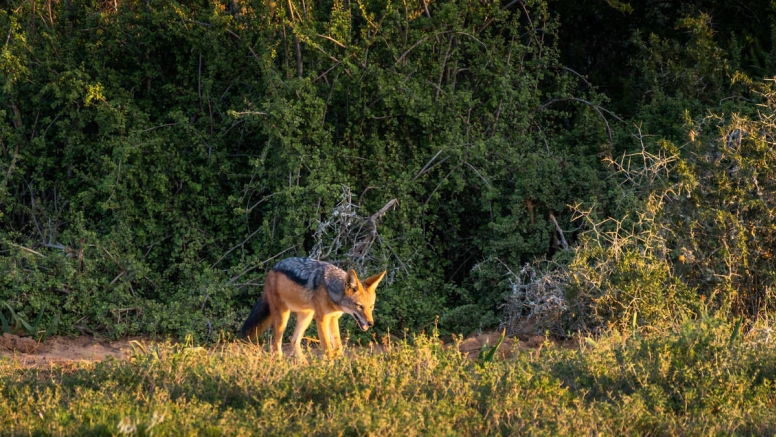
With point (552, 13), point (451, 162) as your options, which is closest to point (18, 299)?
point (451, 162)

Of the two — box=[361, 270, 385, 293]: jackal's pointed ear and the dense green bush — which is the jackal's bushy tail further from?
the dense green bush

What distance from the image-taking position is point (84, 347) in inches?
354

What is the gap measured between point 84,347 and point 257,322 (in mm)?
1863

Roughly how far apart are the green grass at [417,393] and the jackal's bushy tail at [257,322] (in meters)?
1.25

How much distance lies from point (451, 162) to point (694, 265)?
2.88m

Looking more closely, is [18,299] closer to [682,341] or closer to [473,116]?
[473,116]

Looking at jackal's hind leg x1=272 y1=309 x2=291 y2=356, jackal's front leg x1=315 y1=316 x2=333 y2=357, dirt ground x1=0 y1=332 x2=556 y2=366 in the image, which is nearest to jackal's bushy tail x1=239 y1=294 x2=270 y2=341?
jackal's hind leg x1=272 y1=309 x2=291 y2=356

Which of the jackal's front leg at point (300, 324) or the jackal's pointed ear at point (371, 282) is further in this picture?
the jackal's front leg at point (300, 324)

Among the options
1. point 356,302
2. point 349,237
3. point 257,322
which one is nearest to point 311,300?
point 356,302

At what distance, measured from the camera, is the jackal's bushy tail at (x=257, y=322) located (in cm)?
823

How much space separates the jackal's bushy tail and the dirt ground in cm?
104

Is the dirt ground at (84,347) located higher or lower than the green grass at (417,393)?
lower

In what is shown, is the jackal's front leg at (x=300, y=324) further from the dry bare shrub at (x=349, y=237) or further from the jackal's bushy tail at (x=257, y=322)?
Result: the dry bare shrub at (x=349, y=237)

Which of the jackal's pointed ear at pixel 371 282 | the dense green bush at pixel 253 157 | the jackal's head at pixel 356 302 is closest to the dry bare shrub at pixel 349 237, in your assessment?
the dense green bush at pixel 253 157
